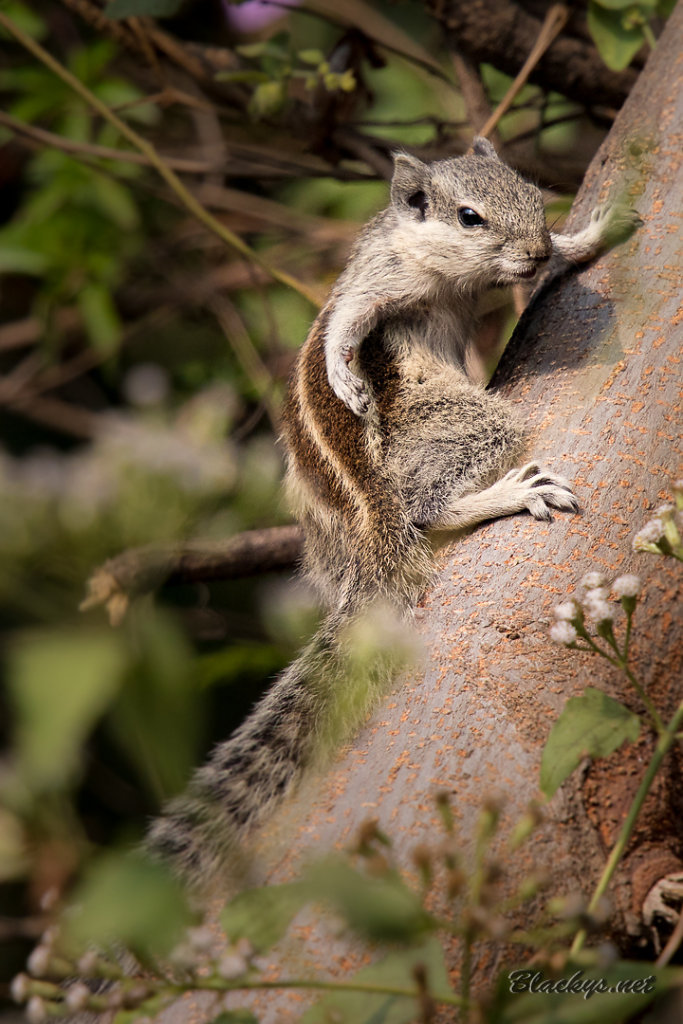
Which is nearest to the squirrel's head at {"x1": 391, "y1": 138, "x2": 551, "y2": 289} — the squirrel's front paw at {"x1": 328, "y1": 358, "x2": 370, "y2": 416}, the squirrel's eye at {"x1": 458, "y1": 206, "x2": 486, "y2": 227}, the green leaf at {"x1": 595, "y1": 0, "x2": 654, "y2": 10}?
the squirrel's eye at {"x1": 458, "y1": 206, "x2": 486, "y2": 227}

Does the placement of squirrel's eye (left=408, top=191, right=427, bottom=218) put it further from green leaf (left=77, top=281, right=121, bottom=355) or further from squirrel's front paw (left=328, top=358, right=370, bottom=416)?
green leaf (left=77, top=281, right=121, bottom=355)

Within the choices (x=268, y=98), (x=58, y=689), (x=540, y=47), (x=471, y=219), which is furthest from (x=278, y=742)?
(x=540, y=47)

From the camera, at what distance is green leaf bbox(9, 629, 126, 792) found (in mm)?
428

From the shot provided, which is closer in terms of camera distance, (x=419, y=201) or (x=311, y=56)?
(x=419, y=201)

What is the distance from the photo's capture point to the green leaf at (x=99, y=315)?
98.1 inches

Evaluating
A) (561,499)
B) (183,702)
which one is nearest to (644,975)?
(183,702)

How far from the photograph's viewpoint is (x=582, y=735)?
32.9 inches

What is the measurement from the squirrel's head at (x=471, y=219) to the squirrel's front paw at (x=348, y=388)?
33cm

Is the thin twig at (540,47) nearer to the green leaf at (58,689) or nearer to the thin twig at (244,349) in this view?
the thin twig at (244,349)

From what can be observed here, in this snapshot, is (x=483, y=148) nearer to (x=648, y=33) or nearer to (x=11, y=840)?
(x=648, y=33)

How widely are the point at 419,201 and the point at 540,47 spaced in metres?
0.64

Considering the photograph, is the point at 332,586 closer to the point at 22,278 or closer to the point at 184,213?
the point at 184,213

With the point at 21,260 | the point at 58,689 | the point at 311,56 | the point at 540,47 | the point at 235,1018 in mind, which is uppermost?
the point at 540,47

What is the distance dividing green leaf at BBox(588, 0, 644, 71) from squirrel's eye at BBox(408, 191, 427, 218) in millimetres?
536
